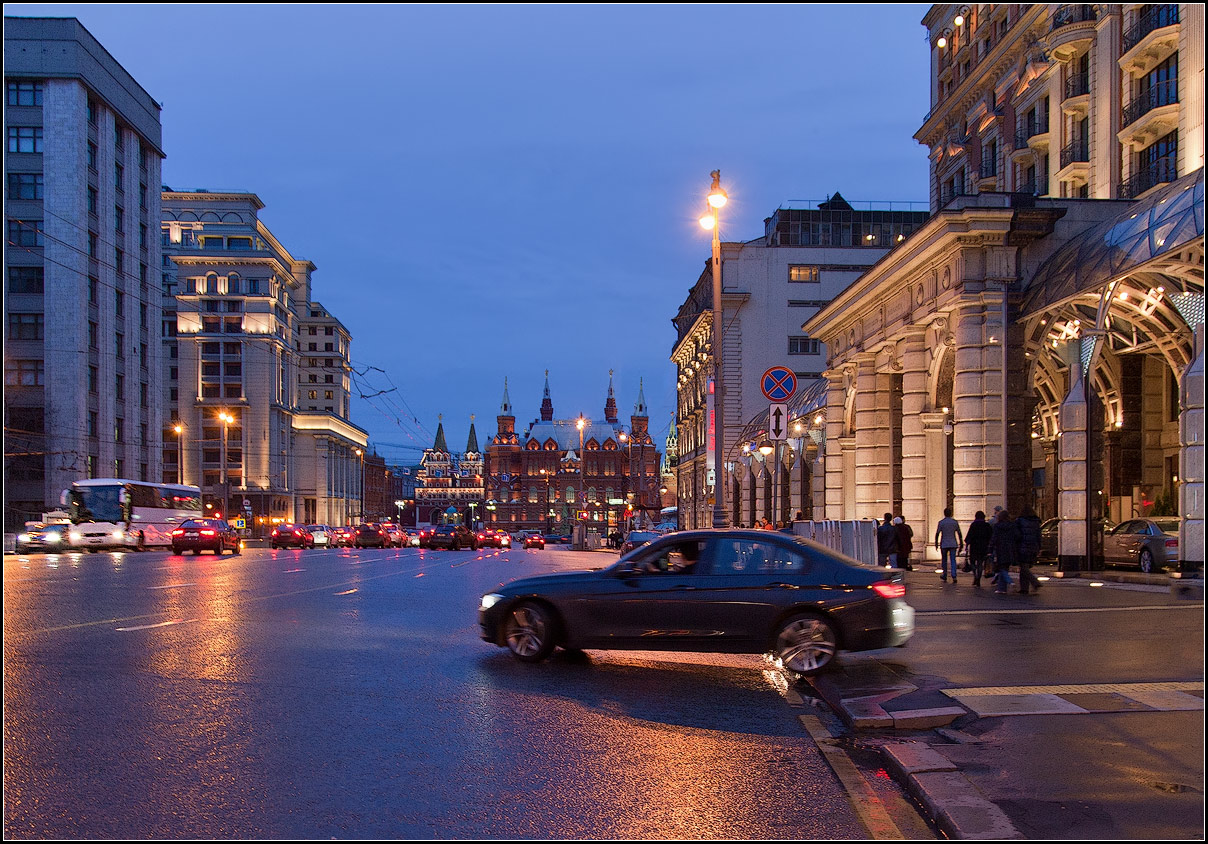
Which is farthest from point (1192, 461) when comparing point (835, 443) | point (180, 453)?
point (180, 453)

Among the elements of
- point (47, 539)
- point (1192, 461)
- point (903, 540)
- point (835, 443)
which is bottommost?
point (47, 539)

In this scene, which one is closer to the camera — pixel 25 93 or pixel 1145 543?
pixel 1145 543

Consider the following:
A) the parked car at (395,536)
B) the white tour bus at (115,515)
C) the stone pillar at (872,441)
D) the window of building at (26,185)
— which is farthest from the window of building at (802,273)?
the window of building at (26,185)

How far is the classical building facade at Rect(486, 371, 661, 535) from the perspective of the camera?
569 ft

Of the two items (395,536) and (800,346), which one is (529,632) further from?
(395,536)

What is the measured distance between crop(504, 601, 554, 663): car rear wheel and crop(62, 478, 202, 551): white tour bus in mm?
41359

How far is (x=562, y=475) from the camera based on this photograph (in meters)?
177

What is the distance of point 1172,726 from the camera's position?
7.45 m

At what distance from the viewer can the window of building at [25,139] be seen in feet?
218

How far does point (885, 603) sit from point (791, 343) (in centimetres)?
6051

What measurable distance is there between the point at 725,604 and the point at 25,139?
235 ft

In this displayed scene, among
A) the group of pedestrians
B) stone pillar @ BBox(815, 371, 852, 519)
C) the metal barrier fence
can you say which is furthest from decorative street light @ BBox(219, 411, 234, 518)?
the metal barrier fence

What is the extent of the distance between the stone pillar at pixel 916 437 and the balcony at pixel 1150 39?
10.8 meters

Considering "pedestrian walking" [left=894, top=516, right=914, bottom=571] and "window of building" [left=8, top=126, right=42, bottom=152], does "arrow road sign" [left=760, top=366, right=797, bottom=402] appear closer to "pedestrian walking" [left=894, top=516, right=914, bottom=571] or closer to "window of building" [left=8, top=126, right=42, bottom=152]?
"pedestrian walking" [left=894, top=516, right=914, bottom=571]
